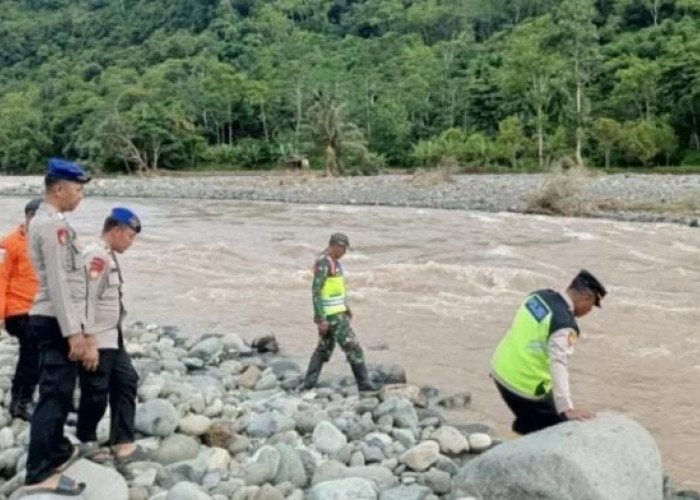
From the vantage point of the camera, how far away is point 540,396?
5617mm

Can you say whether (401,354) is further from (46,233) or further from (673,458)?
(46,233)

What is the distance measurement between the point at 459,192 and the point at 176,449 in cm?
3367

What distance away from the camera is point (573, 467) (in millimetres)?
4918

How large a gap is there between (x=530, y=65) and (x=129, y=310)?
51.3 meters

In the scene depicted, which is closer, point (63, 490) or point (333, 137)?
point (63, 490)

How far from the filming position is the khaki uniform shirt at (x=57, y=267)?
4.79 metres

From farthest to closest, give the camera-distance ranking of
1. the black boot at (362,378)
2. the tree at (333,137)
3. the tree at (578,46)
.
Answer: the tree at (578,46)
the tree at (333,137)
the black boot at (362,378)

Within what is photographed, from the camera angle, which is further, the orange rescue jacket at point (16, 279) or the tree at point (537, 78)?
the tree at point (537, 78)

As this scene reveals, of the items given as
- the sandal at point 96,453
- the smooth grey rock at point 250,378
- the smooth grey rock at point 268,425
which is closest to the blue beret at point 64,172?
the sandal at point 96,453

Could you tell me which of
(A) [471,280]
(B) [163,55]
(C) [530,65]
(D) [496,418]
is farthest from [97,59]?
(D) [496,418]

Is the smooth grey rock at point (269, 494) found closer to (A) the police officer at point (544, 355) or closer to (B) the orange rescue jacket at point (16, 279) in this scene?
(A) the police officer at point (544, 355)

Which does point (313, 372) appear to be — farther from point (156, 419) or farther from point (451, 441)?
point (156, 419)

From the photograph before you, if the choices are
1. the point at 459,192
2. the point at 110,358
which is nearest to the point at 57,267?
the point at 110,358

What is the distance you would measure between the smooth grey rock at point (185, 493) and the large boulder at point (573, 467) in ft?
5.05
